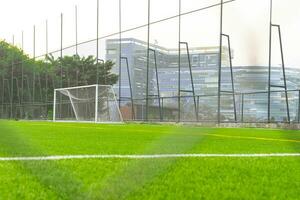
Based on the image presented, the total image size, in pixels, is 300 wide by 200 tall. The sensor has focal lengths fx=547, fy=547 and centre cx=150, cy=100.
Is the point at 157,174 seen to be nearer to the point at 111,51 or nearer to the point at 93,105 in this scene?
the point at 93,105

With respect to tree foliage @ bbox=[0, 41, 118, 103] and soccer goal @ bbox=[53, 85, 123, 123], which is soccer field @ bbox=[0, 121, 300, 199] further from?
tree foliage @ bbox=[0, 41, 118, 103]

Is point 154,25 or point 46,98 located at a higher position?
point 154,25

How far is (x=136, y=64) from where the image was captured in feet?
99.9

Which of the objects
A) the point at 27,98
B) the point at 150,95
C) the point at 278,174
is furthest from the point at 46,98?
the point at 278,174

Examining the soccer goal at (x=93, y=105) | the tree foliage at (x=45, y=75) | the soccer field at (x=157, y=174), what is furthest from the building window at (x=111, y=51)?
the soccer field at (x=157, y=174)

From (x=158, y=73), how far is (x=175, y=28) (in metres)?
2.43

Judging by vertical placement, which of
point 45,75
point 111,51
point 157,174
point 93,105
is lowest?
point 157,174

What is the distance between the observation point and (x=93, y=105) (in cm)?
2928

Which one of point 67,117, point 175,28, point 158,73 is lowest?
point 67,117

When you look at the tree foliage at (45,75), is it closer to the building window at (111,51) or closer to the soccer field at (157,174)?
the building window at (111,51)

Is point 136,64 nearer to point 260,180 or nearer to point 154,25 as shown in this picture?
point 154,25

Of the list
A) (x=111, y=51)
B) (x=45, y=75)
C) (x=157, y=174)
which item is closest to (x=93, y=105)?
(x=111, y=51)

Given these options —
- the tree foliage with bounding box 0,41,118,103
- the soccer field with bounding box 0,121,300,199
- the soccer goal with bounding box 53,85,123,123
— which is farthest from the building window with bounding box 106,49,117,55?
the soccer field with bounding box 0,121,300,199

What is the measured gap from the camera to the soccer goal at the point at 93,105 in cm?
2891
